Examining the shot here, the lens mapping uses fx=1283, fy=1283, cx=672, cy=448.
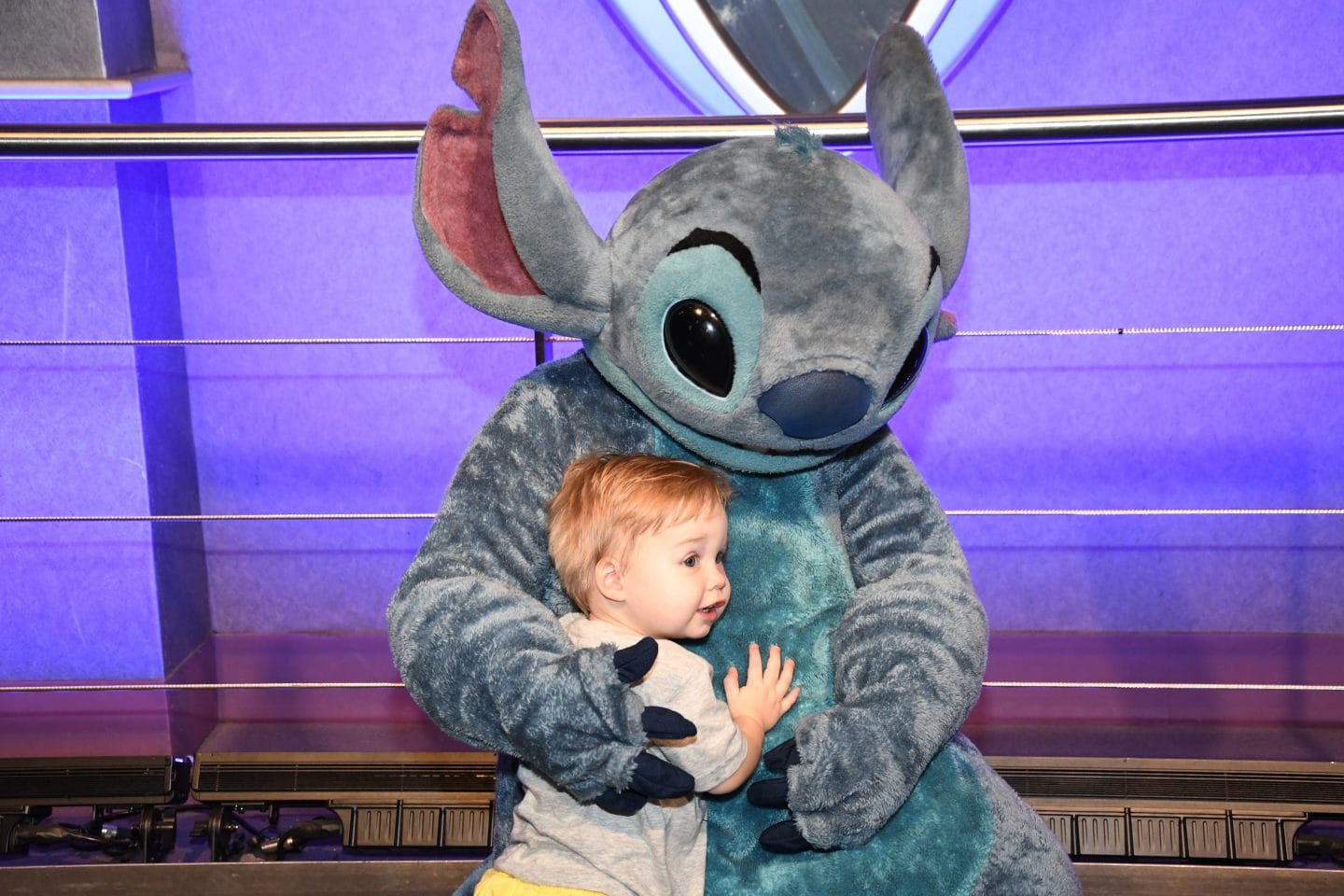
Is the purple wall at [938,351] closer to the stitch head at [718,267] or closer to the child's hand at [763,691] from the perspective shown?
the stitch head at [718,267]

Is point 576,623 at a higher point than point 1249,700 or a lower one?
higher

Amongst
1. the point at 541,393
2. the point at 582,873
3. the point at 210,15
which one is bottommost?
the point at 582,873

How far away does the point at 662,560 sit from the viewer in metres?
1.05

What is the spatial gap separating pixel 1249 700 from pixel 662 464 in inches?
64.0

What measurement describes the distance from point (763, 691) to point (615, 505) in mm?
216

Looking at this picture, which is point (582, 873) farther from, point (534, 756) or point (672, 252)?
point (672, 252)

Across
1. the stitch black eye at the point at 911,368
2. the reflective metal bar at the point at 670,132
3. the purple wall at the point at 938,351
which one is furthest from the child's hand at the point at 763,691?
the purple wall at the point at 938,351

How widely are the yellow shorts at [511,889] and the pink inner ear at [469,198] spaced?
49 cm

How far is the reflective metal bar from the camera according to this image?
145 centimetres

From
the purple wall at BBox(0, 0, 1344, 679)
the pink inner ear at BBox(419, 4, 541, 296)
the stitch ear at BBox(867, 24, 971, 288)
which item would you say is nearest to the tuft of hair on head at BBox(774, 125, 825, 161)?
the stitch ear at BBox(867, 24, 971, 288)

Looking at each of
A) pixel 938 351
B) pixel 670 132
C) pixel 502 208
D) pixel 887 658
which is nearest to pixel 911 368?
pixel 887 658

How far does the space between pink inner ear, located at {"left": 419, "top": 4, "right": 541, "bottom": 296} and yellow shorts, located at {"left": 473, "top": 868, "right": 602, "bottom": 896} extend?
487mm

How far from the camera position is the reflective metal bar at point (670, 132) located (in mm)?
1448

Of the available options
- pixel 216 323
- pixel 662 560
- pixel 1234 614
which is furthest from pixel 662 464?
pixel 1234 614
